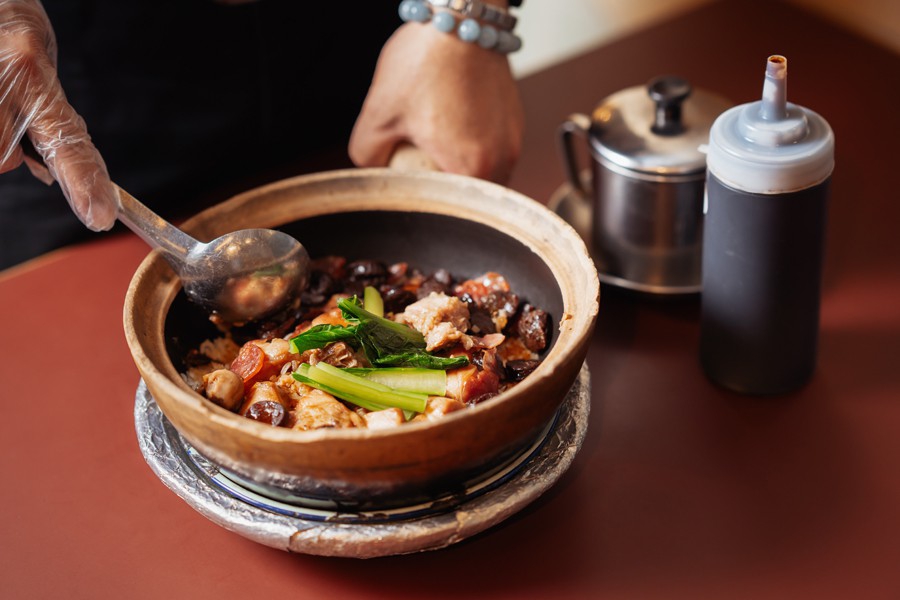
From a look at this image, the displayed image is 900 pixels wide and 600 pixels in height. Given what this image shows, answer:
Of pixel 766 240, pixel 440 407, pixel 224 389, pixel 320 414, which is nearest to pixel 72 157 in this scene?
pixel 224 389

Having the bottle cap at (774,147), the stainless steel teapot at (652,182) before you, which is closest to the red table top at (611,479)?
the stainless steel teapot at (652,182)

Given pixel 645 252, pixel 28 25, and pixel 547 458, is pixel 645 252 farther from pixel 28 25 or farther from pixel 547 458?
pixel 28 25

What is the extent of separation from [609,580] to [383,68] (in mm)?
1138

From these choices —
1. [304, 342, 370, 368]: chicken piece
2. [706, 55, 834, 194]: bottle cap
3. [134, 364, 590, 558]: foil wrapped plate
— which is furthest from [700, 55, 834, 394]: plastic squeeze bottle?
[304, 342, 370, 368]: chicken piece

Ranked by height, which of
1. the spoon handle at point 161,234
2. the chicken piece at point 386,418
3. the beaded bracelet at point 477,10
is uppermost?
the beaded bracelet at point 477,10

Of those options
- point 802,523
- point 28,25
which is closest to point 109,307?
point 28,25

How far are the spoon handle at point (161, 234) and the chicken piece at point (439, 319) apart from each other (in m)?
0.36

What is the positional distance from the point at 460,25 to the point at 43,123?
2.68 ft

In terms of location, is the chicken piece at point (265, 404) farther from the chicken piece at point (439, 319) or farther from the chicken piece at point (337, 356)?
the chicken piece at point (439, 319)

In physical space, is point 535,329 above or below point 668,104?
below

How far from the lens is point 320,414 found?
133 cm

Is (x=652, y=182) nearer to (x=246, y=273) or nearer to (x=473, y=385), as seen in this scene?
(x=473, y=385)

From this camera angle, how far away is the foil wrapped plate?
126 cm

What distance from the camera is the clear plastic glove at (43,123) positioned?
1426 millimetres
